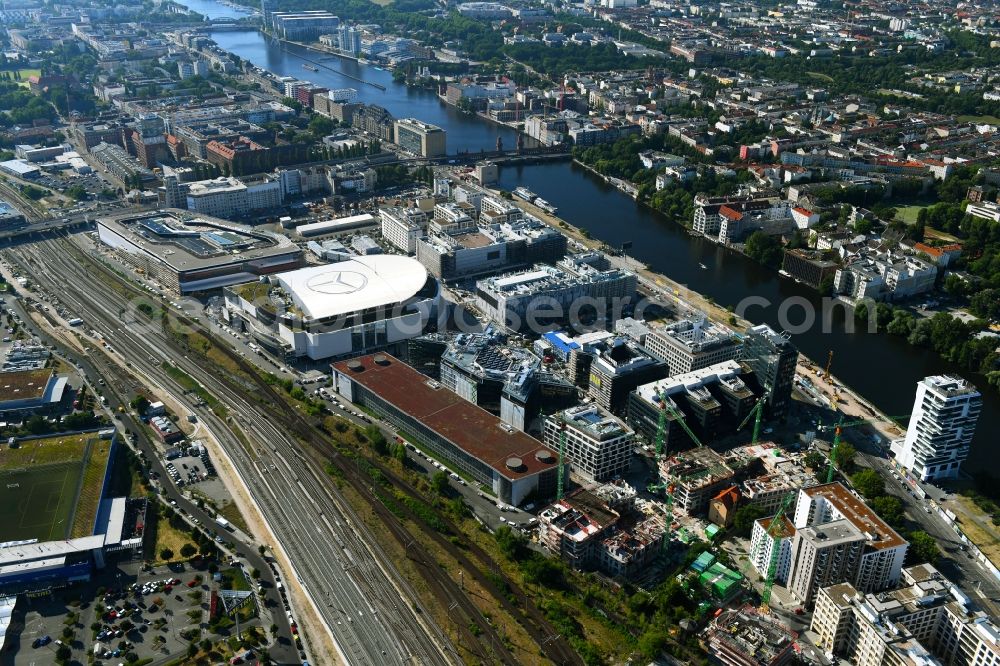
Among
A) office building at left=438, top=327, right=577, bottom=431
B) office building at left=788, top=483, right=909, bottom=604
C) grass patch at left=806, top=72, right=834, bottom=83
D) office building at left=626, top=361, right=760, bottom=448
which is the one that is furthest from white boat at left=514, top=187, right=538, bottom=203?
grass patch at left=806, top=72, right=834, bottom=83

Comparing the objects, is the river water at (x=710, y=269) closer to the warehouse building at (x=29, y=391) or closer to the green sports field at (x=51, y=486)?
the green sports field at (x=51, y=486)

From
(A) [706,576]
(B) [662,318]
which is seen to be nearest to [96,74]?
(B) [662,318]

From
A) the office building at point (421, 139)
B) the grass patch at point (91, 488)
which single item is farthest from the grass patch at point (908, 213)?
the grass patch at point (91, 488)

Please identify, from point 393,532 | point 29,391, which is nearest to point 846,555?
point 393,532

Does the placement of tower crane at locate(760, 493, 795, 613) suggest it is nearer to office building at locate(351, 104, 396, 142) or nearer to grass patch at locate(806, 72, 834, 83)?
office building at locate(351, 104, 396, 142)

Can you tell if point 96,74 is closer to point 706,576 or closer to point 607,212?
point 607,212

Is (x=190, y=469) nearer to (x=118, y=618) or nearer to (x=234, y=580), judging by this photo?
(x=234, y=580)

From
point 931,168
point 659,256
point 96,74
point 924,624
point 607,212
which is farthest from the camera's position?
point 96,74
